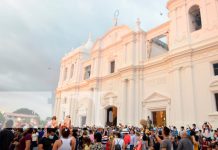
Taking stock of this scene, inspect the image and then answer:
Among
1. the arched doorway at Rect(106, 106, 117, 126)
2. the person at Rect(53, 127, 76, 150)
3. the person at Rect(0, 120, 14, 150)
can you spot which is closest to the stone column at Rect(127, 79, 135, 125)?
the arched doorway at Rect(106, 106, 117, 126)

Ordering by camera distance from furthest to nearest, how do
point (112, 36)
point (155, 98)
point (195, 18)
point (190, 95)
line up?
point (112, 36), point (155, 98), point (195, 18), point (190, 95)

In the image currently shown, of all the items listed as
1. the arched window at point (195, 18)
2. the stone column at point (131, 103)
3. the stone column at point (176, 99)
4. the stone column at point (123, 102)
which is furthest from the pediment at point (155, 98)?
the arched window at point (195, 18)

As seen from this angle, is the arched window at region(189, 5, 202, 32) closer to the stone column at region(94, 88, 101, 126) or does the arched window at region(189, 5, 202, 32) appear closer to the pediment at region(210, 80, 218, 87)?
the pediment at region(210, 80, 218, 87)

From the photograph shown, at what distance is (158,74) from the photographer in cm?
1714

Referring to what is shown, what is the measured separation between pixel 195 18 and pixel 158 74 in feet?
18.9

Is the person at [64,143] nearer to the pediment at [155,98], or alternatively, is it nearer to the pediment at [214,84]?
the pediment at [214,84]

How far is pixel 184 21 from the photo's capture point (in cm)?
1590

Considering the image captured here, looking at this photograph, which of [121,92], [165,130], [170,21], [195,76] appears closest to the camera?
[165,130]

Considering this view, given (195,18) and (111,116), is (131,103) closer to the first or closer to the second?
(111,116)

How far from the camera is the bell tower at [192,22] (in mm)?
14173

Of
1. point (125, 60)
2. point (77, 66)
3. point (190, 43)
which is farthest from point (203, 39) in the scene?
point (77, 66)

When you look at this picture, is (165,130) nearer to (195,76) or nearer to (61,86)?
(195,76)

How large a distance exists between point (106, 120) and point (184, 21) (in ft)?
42.7

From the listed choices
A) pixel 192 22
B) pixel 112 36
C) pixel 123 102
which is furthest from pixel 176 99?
pixel 112 36
